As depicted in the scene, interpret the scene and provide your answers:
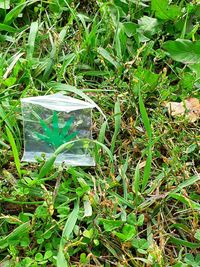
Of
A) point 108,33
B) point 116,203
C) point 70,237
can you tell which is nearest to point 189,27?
point 108,33

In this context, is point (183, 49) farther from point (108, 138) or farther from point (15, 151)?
point (15, 151)

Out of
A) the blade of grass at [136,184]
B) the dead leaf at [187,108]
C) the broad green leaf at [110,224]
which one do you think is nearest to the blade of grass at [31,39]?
the dead leaf at [187,108]

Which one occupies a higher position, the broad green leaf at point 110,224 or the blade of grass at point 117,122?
the blade of grass at point 117,122

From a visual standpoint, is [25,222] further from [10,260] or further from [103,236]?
[103,236]

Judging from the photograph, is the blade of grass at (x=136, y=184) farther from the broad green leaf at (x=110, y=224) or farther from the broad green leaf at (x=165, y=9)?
the broad green leaf at (x=165, y=9)

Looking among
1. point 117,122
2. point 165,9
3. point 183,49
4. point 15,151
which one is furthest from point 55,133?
point 165,9
